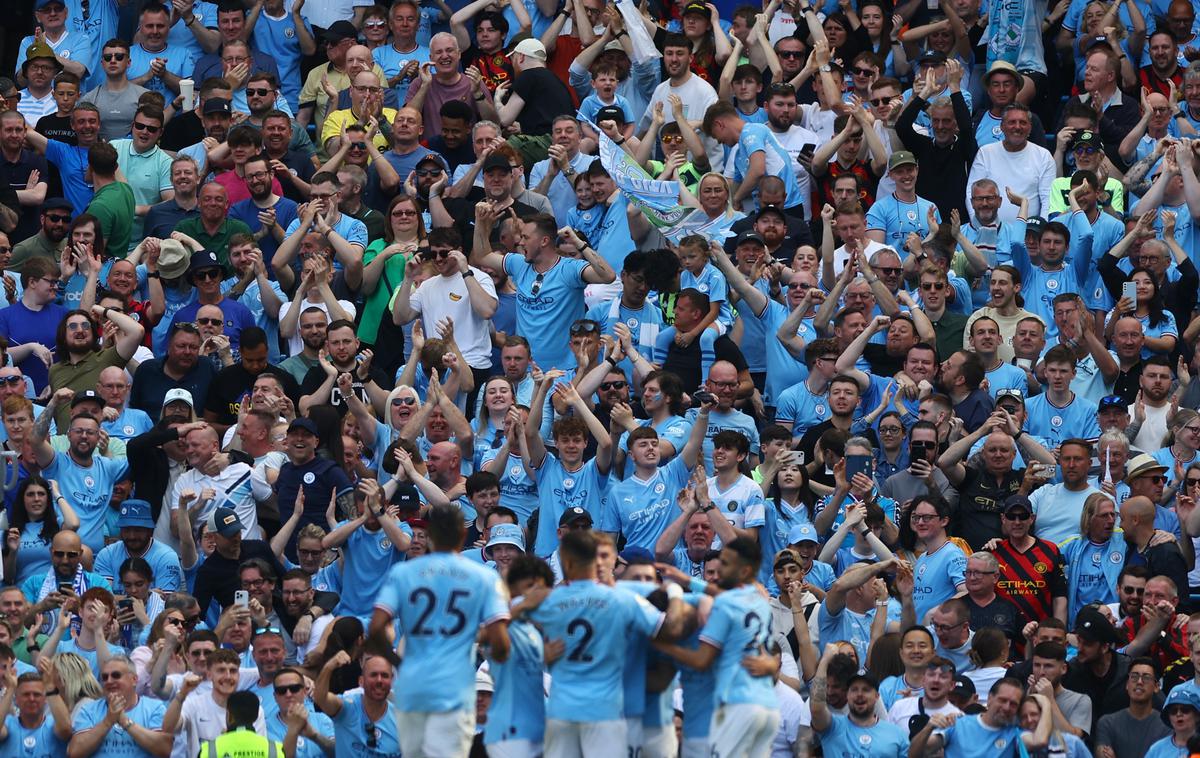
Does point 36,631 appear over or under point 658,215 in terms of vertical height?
under

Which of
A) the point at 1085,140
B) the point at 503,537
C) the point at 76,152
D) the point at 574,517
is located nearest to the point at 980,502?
the point at 574,517

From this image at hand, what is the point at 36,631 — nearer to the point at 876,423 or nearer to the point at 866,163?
the point at 876,423

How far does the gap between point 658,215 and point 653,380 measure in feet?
8.28

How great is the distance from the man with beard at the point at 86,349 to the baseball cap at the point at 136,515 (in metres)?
1.84

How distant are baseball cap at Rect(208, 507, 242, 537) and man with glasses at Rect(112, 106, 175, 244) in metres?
4.97

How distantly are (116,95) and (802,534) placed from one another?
934cm

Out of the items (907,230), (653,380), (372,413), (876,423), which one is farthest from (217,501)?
(907,230)

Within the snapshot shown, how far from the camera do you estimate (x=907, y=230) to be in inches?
944

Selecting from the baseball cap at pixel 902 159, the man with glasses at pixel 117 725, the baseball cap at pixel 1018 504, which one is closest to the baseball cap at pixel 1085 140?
the baseball cap at pixel 902 159

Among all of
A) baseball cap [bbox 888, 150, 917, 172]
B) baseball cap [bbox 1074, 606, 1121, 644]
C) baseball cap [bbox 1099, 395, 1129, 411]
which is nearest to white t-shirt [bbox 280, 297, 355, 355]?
baseball cap [bbox 888, 150, 917, 172]

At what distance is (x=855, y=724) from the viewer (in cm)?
1834

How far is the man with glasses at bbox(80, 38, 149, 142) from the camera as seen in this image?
997 inches

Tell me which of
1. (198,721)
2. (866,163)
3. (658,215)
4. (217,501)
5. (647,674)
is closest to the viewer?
(647,674)

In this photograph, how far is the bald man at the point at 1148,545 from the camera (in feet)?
65.3
